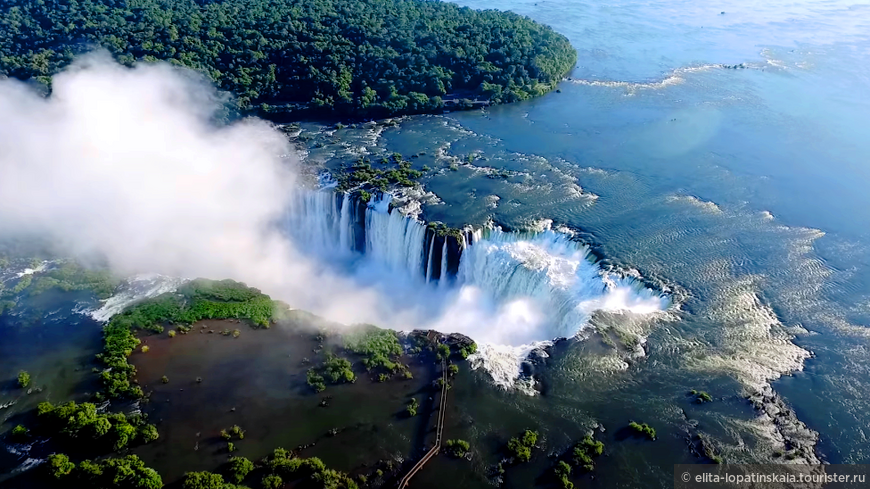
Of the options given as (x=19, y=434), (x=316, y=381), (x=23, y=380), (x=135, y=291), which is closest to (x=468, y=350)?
(x=316, y=381)

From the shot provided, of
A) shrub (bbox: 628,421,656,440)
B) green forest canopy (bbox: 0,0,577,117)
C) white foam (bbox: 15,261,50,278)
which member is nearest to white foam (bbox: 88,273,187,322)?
white foam (bbox: 15,261,50,278)

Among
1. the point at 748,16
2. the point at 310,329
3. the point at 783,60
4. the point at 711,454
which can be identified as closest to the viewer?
the point at 711,454

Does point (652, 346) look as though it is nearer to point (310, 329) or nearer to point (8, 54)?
point (310, 329)

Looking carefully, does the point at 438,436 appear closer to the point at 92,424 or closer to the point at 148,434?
the point at 148,434

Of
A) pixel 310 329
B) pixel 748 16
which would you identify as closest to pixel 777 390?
pixel 310 329

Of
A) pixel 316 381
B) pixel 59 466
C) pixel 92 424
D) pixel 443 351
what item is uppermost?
pixel 443 351

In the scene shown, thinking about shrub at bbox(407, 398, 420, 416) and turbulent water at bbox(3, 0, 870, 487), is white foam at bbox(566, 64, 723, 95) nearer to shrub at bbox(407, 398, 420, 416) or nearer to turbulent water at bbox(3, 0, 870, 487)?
turbulent water at bbox(3, 0, 870, 487)
